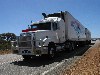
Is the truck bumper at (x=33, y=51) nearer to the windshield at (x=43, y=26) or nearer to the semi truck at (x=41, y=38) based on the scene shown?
the semi truck at (x=41, y=38)

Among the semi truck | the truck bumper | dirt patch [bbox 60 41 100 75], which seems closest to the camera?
dirt patch [bbox 60 41 100 75]

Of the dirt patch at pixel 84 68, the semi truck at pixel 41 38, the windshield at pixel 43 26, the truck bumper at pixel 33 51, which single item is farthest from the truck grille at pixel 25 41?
the dirt patch at pixel 84 68

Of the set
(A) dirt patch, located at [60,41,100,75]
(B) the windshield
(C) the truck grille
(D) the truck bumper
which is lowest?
(A) dirt patch, located at [60,41,100,75]

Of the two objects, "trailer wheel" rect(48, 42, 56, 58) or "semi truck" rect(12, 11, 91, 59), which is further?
"trailer wheel" rect(48, 42, 56, 58)

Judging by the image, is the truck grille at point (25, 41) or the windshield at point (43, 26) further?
the windshield at point (43, 26)

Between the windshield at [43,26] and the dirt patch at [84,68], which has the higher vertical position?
the windshield at [43,26]

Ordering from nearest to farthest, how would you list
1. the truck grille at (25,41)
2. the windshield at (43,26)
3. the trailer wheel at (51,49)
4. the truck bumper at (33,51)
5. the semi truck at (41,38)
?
the truck bumper at (33,51)
the semi truck at (41,38)
the truck grille at (25,41)
the trailer wheel at (51,49)
the windshield at (43,26)

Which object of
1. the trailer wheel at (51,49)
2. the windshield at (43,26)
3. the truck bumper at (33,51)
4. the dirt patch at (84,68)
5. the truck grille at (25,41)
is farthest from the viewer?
the windshield at (43,26)

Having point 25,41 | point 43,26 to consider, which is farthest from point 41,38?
point 43,26

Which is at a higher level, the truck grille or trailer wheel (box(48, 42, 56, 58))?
the truck grille

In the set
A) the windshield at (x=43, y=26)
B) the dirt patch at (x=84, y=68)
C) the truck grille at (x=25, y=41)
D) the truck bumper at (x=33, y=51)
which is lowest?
the dirt patch at (x=84, y=68)

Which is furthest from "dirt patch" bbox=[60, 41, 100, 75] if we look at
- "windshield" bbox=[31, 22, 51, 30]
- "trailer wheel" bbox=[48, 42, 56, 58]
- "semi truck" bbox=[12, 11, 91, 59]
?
"windshield" bbox=[31, 22, 51, 30]

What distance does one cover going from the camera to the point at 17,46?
15.2m

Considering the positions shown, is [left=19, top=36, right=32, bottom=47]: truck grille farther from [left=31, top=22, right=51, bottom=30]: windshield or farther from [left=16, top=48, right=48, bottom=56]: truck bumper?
[left=31, top=22, right=51, bottom=30]: windshield
